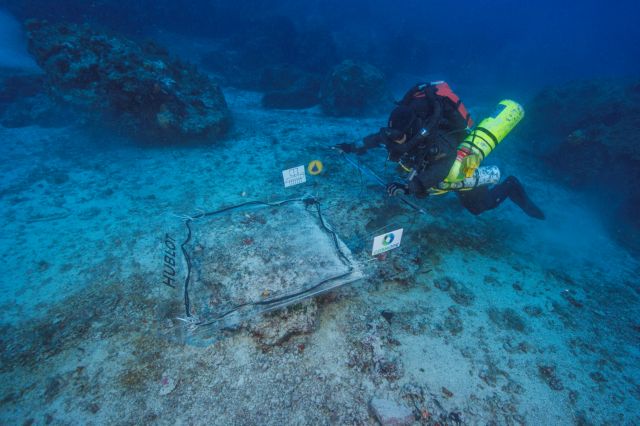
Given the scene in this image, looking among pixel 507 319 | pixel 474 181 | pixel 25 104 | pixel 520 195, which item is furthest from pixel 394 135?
pixel 25 104

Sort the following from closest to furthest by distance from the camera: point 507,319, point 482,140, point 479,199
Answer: point 507,319 → point 482,140 → point 479,199

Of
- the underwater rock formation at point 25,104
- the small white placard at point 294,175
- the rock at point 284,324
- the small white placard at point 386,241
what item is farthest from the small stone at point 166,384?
the underwater rock formation at point 25,104

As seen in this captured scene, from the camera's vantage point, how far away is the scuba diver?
3.65 metres

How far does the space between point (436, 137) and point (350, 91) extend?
25.7 feet

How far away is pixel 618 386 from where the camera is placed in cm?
280

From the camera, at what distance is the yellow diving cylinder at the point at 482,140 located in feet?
13.1

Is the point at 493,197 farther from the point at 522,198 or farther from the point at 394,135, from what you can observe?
the point at 394,135

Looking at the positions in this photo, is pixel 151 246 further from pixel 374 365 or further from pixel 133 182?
pixel 374 365

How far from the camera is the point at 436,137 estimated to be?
3.64 m

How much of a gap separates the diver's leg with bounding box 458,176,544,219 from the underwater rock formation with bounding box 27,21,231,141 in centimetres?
637

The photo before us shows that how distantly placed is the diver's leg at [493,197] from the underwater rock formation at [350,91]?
689 centimetres

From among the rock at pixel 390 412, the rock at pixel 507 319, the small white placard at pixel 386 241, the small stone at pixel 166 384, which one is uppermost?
the small white placard at pixel 386 241

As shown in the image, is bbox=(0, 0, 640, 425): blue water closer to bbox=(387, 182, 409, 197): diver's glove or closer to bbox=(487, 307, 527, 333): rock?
bbox=(487, 307, 527, 333): rock

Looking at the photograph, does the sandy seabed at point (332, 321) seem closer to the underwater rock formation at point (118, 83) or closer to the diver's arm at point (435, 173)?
the diver's arm at point (435, 173)
